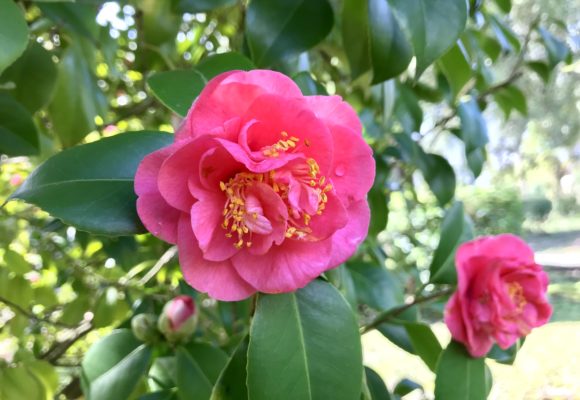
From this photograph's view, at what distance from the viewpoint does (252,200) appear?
44 centimetres

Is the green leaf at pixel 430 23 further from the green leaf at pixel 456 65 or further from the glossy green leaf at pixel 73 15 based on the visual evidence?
the glossy green leaf at pixel 73 15

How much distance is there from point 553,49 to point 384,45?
0.75m

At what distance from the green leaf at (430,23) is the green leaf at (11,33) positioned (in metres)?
0.31

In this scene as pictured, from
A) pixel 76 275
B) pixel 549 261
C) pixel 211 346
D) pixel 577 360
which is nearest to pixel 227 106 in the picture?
pixel 211 346

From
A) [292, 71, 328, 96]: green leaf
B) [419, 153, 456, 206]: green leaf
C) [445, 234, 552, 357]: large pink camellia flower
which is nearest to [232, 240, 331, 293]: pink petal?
[292, 71, 328, 96]: green leaf

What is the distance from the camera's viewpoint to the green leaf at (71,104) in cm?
76

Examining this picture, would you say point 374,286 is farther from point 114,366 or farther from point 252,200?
point 252,200

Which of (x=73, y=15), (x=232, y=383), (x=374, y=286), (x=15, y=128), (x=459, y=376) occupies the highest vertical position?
(x=73, y=15)

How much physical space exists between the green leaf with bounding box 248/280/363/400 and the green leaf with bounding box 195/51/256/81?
9.3 inches

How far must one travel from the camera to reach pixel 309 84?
2.10 feet

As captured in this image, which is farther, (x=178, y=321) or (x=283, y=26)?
(x=178, y=321)

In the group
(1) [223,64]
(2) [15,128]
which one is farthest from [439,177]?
(2) [15,128]

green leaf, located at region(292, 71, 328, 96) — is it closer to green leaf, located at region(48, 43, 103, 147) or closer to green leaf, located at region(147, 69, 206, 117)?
green leaf, located at region(147, 69, 206, 117)

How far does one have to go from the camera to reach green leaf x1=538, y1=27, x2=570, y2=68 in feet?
3.77
